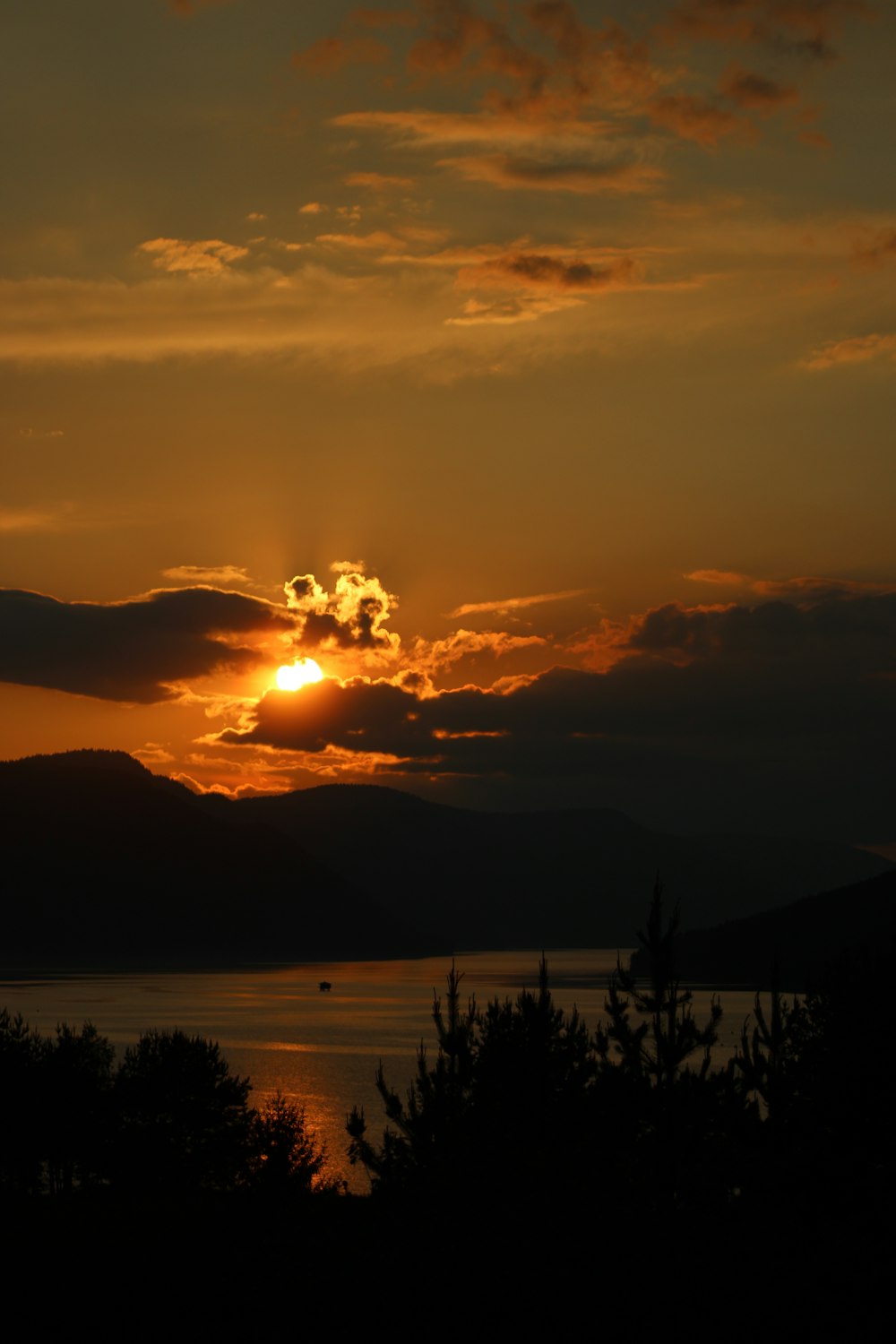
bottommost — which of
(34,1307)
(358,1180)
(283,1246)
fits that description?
(358,1180)

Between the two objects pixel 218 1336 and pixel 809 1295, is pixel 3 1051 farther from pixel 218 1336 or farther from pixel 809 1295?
pixel 809 1295

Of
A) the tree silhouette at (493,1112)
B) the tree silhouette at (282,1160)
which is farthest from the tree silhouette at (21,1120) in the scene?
the tree silhouette at (493,1112)

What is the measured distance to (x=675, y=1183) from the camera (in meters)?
36.1

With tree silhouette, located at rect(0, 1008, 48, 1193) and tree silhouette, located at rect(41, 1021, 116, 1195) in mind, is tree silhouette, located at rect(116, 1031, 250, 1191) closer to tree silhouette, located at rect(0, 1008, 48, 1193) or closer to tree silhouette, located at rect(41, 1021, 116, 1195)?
tree silhouette, located at rect(41, 1021, 116, 1195)

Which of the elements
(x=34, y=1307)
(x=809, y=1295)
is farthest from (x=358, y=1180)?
(x=809, y=1295)

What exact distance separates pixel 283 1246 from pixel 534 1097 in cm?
1834

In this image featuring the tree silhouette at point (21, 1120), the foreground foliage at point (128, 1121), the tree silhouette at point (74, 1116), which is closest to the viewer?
the foreground foliage at point (128, 1121)

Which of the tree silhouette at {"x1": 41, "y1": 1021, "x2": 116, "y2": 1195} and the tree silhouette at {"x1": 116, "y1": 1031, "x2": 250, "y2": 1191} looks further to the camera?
the tree silhouette at {"x1": 41, "y1": 1021, "x2": 116, "y2": 1195}

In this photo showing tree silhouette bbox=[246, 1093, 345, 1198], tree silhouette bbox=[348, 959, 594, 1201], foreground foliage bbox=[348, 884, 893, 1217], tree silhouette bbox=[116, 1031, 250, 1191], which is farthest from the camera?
tree silhouette bbox=[116, 1031, 250, 1191]

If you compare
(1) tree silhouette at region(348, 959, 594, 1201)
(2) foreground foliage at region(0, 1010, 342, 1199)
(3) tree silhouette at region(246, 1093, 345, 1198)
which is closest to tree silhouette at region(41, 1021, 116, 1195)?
(2) foreground foliage at region(0, 1010, 342, 1199)

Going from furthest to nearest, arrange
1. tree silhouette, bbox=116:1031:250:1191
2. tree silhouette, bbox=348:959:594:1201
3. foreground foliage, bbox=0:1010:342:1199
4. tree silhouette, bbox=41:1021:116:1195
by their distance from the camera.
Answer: tree silhouette, bbox=41:1021:116:1195 < foreground foliage, bbox=0:1010:342:1199 < tree silhouette, bbox=116:1031:250:1191 < tree silhouette, bbox=348:959:594:1201

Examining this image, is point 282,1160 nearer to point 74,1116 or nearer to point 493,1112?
point 493,1112

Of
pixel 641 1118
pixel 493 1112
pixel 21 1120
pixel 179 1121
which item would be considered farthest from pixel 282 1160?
pixel 21 1120

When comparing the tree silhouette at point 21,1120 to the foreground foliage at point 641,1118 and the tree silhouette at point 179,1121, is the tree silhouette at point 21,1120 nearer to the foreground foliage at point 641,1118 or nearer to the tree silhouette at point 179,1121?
the tree silhouette at point 179,1121
